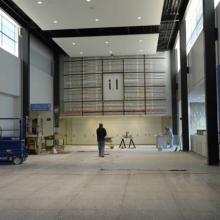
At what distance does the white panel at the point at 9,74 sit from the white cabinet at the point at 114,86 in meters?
10.5

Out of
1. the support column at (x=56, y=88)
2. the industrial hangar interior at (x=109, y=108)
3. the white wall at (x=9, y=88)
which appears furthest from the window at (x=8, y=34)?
the support column at (x=56, y=88)

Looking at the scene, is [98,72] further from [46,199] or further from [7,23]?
[46,199]

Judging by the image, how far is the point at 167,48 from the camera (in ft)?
99.6

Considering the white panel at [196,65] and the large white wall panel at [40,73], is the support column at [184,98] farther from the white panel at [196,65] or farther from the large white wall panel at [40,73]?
the large white wall panel at [40,73]

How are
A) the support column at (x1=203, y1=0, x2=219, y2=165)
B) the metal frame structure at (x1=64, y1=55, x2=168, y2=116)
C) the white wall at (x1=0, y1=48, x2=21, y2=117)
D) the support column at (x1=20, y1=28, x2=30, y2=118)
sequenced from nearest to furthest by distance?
the support column at (x1=203, y1=0, x2=219, y2=165), the white wall at (x1=0, y1=48, x2=21, y2=117), the support column at (x1=20, y1=28, x2=30, y2=118), the metal frame structure at (x1=64, y1=55, x2=168, y2=116)

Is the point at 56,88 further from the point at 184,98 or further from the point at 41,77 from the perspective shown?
the point at 184,98

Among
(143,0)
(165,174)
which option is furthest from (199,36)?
(165,174)

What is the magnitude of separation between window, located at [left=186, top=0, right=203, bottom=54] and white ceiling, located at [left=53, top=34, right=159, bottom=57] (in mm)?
2607

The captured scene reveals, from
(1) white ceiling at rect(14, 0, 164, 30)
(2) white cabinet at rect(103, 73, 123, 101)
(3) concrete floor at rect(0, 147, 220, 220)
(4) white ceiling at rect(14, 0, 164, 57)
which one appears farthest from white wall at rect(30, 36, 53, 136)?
(3) concrete floor at rect(0, 147, 220, 220)

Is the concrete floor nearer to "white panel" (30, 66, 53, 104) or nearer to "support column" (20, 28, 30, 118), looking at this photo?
"support column" (20, 28, 30, 118)

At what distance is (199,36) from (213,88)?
4.89 metres

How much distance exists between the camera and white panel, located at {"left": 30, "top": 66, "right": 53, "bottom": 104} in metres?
25.7

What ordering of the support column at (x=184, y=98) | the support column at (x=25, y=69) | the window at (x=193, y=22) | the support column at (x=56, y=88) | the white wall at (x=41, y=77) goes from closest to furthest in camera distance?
the window at (x=193, y=22) < the support column at (x=184, y=98) < the support column at (x=25, y=69) < the white wall at (x=41, y=77) < the support column at (x=56, y=88)

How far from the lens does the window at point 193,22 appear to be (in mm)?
17719
